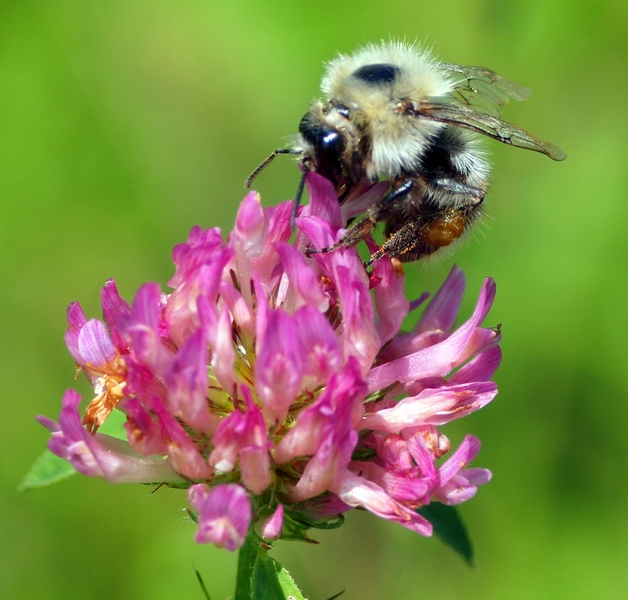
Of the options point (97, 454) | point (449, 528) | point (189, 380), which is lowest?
point (449, 528)

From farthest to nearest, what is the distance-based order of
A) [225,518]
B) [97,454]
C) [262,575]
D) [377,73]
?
1. [377,73]
2. [262,575]
3. [97,454]
4. [225,518]

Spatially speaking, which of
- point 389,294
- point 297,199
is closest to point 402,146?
point 297,199

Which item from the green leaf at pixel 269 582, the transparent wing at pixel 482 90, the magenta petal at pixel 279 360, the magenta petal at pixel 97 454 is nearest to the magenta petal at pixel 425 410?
the magenta petal at pixel 279 360

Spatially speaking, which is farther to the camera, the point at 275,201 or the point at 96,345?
the point at 275,201

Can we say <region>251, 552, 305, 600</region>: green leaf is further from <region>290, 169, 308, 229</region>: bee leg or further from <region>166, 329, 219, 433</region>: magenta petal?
<region>290, 169, 308, 229</region>: bee leg

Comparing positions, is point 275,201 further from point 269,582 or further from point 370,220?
point 269,582

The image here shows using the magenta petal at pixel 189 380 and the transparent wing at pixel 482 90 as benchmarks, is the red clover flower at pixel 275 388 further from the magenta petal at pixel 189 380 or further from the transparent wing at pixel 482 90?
the transparent wing at pixel 482 90

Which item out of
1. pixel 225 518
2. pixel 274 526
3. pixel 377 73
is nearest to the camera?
pixel 225 518
